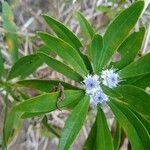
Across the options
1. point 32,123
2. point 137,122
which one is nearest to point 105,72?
point 137,122

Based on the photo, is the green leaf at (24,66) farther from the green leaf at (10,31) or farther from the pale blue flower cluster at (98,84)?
the pale blue flower cluster at (98,84)

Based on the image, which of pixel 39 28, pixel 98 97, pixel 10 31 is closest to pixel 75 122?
pixel 98 97

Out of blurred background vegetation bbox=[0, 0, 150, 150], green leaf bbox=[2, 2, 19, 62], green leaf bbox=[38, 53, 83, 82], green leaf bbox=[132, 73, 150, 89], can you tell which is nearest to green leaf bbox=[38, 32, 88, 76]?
green leaf bbox=[38, 53, 83, 82]

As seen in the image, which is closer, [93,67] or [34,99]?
[34,99]

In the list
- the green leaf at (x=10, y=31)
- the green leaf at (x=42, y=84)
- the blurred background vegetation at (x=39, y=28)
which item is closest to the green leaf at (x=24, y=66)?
the green leaf at (x=10, y=31)

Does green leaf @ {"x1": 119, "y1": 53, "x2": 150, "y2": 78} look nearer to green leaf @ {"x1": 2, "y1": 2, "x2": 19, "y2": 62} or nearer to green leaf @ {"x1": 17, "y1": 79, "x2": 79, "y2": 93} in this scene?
green leaf @ {"x1": 17, "y1": 79, "x2": 79, "y2": 93}

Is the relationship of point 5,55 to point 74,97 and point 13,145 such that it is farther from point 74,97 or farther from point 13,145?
point 74,97

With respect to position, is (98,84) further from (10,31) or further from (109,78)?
(10,31)
